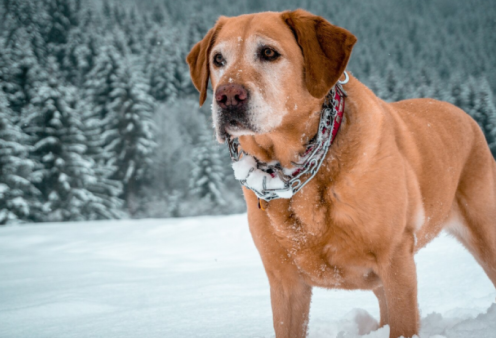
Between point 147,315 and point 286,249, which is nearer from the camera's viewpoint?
point 286,249

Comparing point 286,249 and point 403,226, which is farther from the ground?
point 403,226

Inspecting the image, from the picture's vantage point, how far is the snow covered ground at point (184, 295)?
3.43 m

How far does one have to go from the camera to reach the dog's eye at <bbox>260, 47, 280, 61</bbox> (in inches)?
94.8

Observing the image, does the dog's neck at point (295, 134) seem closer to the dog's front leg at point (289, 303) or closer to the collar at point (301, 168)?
the collar at point (301, 168)

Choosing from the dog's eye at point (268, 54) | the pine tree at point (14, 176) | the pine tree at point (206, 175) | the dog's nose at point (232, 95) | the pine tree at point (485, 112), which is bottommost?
the pine tree at point (206, 175)

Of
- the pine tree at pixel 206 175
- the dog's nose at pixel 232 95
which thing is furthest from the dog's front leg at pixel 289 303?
the pine tree at pixel 206 175

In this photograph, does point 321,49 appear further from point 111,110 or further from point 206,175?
point 111,110

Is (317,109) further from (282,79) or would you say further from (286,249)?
(286,249)

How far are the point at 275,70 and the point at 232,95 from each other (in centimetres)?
37

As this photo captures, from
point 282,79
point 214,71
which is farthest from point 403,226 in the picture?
point 214,71

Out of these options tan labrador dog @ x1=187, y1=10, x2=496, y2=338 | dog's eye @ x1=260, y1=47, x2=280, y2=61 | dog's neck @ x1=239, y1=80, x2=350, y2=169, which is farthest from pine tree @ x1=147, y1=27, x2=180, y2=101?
dog's neck @ x1=239, y1=80, x2=350, y2=169

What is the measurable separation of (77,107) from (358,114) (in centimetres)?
2658

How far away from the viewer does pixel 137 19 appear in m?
49.0

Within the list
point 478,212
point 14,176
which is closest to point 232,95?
point 478,212
